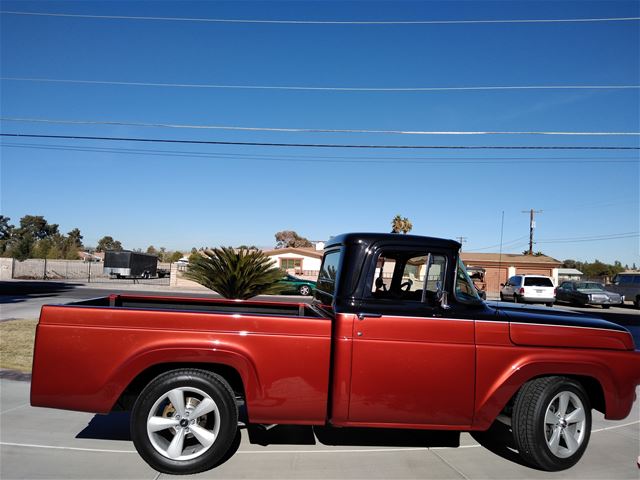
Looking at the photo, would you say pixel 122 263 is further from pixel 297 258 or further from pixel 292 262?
pixel 297 258

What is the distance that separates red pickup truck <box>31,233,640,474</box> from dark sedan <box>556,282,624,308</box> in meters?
26.9

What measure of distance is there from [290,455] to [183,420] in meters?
1.07

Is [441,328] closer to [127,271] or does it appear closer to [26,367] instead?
[26,367]

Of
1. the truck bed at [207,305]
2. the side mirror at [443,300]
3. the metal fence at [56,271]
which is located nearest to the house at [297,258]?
the metal fence at [56,271]

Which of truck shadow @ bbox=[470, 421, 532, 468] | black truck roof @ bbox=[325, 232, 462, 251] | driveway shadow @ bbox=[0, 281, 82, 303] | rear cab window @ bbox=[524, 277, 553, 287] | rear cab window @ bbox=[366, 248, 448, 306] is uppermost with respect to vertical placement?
black truck roof @ bbox=[325, 232, 462, 251]

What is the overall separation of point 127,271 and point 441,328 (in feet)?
148

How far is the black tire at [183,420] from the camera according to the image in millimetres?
3764

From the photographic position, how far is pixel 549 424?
4.07m

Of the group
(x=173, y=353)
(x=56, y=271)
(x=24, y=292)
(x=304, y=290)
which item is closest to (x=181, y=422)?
(x=173, y=353)

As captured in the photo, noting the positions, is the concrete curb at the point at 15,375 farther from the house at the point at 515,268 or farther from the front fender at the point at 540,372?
the house at the point at 515,268

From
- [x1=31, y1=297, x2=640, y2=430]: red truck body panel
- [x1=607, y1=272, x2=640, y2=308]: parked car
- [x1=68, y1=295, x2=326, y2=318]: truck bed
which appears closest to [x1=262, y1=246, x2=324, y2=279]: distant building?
[x1=607, y1=272, x2=640, y2=308]: parked car

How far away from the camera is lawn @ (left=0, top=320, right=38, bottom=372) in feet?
24.6

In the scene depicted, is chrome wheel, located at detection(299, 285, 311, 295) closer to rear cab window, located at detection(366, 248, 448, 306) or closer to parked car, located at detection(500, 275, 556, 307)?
parked car, located at detection(500, 275, 556, 307)

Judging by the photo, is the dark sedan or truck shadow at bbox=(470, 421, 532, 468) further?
the dark sedan
